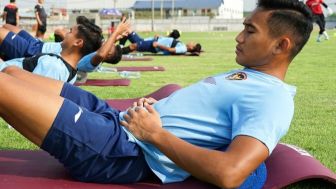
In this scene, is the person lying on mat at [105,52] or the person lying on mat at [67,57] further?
the person lying on mat at [105,52]

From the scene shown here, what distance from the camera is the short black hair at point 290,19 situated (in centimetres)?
255

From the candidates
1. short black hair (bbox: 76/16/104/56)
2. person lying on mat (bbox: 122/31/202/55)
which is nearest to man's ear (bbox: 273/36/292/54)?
short black hair (bbox: 76/16/104/56)

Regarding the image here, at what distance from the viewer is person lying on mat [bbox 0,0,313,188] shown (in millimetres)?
2355

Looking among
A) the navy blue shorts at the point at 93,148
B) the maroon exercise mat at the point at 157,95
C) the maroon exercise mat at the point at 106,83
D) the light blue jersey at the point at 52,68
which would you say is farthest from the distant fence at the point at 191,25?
the navy blue shorts at the point at 93,148

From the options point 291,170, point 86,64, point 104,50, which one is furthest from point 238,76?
point 86,64

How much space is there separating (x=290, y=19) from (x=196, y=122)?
2.27ft

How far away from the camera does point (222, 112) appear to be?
2586mm

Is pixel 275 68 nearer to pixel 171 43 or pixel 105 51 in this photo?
pixel 105 51

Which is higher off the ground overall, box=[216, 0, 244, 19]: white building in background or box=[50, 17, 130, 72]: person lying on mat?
box=[50, 17, 130, 72]: person lying on mat

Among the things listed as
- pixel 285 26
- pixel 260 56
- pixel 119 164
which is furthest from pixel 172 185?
pixel 285 26

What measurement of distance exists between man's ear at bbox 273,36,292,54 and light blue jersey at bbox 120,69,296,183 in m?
0.14

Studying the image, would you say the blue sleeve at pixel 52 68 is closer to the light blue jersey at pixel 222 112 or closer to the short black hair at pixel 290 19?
the light blue jersey at pixel 222 112

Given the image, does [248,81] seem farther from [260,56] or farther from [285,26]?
[285,26]

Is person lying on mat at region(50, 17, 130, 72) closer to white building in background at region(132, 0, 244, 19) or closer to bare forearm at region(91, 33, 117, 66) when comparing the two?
bare forearm at region(91, 33, 117, 66)
